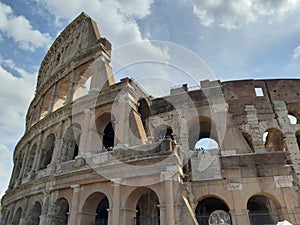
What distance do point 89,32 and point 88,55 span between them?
9.51ft

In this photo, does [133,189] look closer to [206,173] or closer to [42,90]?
[206,173]

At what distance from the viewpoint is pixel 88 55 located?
15.9 metres

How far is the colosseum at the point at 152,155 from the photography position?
9.93m

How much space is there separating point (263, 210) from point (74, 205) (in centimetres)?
1004

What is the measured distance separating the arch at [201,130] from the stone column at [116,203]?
5915 mm

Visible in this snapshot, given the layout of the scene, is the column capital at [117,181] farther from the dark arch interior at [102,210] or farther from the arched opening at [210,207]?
the arched opening at [210,207]

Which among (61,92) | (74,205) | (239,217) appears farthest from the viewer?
(61,92)

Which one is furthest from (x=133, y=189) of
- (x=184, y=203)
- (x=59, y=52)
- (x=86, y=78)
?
(x=59, y=52)

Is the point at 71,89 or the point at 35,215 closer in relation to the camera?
the point at 35,215

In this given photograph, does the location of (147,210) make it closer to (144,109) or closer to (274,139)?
(144,109)

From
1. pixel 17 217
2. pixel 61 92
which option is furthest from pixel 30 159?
pixel 61 92

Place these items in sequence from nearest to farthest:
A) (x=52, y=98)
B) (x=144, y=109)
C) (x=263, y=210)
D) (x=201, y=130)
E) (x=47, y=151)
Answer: (x=263, y=210)
(x=144, y=109)
(x=47, y=151)
(x=201, y=130)
(x=52, y=98)

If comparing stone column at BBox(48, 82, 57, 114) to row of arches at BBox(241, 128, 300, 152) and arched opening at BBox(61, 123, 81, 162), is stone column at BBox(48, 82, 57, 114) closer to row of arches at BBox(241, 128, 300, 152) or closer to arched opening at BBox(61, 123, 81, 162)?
arched opening at BBox(61, 123, 81, 162)

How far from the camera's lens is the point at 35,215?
13422 millimetres
